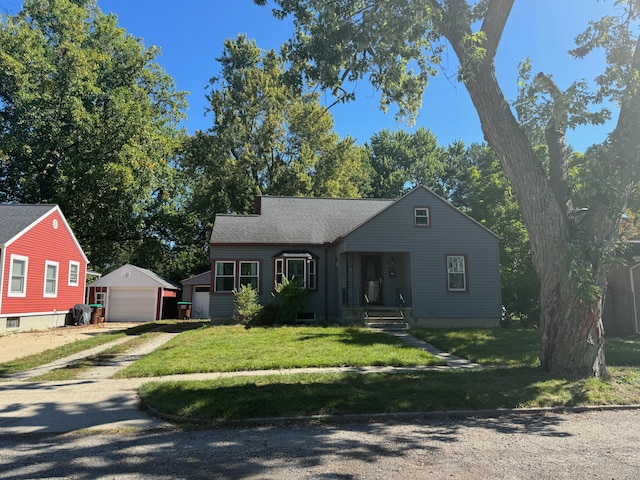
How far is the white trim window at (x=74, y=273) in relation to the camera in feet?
78.4

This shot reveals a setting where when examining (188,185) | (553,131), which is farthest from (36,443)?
(188,185)

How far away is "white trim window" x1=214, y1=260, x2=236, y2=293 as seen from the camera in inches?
803

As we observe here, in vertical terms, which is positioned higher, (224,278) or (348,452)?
(224,278)

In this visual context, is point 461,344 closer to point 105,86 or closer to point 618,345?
point 618,345

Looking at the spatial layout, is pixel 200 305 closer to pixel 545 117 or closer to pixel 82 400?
pixel 82 400

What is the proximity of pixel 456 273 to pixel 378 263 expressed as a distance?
3396 mm

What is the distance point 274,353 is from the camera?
36.4ft

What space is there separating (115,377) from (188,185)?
1107 inches

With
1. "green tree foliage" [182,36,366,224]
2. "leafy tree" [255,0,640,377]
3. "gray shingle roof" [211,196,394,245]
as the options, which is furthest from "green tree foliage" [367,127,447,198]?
"leafy tree" [255,0,640,377]

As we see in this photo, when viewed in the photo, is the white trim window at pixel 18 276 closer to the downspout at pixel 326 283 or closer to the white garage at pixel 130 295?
the white garage at pixel 130 295

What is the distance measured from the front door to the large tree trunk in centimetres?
1151

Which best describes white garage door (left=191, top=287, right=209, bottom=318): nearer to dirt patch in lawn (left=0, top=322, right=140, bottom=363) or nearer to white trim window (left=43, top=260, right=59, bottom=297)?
white trim window (left=43, top=260, right=59, bottom=297)

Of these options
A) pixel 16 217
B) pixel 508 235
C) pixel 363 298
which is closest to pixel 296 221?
pixel 363 298

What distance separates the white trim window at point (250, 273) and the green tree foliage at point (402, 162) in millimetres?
23871
